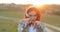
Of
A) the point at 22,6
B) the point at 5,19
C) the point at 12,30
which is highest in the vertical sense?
the point at 22,6

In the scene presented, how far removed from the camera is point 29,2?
1736mm

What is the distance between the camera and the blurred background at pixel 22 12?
1.72 meters

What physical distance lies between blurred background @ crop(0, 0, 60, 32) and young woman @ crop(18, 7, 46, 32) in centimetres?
7

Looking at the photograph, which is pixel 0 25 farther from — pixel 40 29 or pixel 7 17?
pixel 40 29

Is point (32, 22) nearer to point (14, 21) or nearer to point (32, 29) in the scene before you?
point (32, 29)

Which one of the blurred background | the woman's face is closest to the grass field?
the blurred background

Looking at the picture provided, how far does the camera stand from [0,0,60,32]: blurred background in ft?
5.64

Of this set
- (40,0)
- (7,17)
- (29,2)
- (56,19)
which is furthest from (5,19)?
(56,19)

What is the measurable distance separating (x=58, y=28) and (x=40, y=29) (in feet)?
0.65

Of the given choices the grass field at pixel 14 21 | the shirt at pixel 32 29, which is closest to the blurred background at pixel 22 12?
the grass field at pixel 14 21

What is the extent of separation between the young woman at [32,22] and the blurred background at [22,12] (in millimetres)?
70

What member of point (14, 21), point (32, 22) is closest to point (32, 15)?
point (32, 22)

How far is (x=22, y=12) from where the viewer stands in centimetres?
174

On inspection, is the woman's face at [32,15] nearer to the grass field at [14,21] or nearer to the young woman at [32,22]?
the young woman at [32,22]
